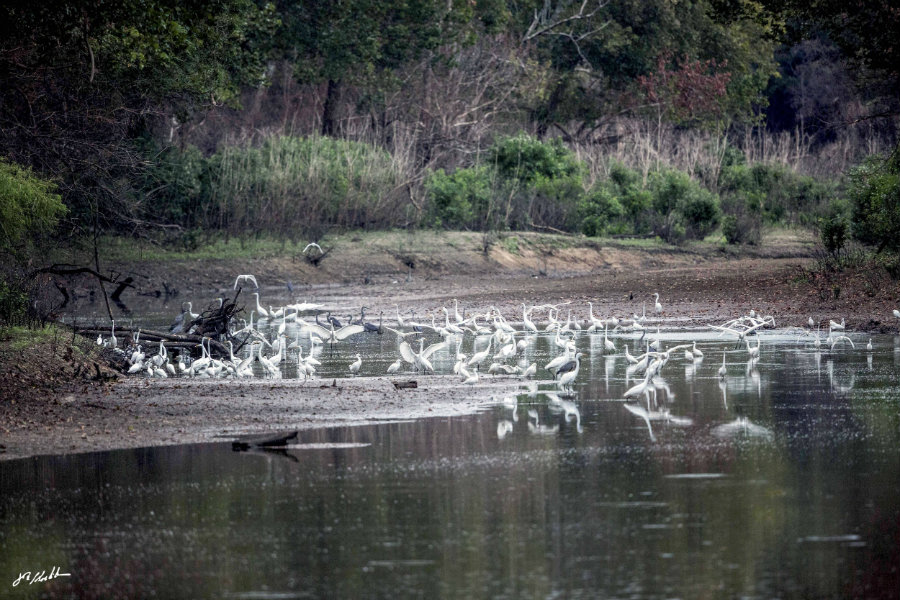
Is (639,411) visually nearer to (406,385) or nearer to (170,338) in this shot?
(406,385)

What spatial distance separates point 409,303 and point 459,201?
8.85 meters

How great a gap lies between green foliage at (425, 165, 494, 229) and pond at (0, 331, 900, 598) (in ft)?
73.3

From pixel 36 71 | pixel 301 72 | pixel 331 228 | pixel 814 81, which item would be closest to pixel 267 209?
pixel 331 228

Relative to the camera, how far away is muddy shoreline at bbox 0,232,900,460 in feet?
34.5

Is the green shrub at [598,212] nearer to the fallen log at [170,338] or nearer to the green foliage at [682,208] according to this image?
the green foliage at [682,208]

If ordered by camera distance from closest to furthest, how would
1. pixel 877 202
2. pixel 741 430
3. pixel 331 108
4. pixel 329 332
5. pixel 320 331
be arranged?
pixel 741 430 → pixel 320 331 → pixel 329 332 → pixel 877 202 → pixel 331 108

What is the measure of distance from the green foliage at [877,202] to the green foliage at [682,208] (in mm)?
10138

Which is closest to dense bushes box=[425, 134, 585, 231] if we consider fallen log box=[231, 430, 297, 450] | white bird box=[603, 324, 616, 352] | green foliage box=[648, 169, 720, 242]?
green foliage box=[648, 169, 720, 242]

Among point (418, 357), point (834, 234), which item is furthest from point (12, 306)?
point (834, 234)

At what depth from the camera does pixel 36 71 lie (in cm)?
1697

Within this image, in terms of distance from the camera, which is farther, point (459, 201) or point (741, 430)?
point (459, 201)

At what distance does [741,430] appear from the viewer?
32.8 feet

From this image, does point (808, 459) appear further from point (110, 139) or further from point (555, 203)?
point (555, 203)

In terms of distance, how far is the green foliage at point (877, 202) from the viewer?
21095mm
